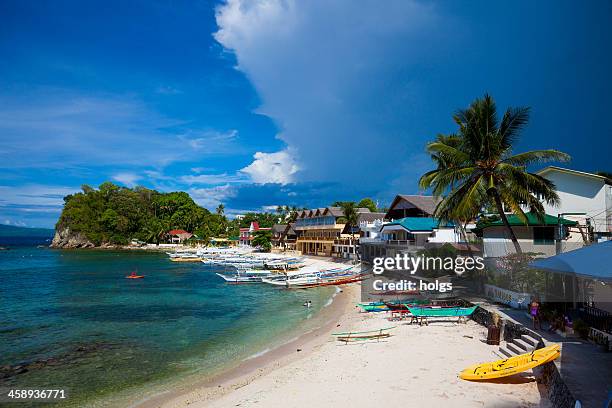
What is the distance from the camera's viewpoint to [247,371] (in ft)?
54.2

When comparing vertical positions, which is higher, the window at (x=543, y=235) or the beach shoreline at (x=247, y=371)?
the window at (x=543, y=235)

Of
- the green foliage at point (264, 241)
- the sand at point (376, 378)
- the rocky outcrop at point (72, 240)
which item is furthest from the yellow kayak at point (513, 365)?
the rocky outcrop at point (72, 240)

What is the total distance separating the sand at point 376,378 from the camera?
11273 mm

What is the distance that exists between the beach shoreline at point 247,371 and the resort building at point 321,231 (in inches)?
1616

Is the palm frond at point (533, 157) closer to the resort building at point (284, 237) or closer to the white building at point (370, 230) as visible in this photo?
the white building at point (370, 230)

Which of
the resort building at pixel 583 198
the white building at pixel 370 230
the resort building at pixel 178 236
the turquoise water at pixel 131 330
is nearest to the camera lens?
the turquoise water at pixel 131 330

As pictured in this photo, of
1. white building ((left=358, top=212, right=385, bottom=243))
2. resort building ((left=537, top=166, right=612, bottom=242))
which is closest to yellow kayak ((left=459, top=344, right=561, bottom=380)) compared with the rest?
resort building ((left=537, top=166, right=612, bottom=242))

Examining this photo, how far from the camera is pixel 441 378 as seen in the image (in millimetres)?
12609

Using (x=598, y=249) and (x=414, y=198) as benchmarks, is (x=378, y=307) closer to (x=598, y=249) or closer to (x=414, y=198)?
(x=598, y=249)

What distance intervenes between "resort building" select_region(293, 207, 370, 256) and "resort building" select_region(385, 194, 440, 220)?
58.8ft

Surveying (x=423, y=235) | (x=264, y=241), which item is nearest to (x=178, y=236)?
(x=264, y=241)

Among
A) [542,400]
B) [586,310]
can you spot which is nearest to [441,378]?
[542,400]

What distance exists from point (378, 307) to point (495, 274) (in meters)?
7.61

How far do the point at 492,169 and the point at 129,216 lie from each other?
12408 cm
